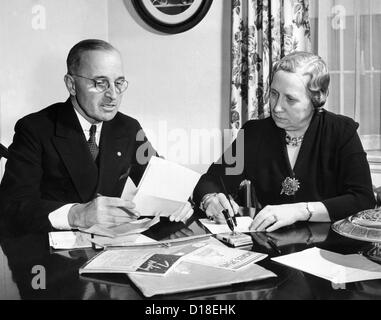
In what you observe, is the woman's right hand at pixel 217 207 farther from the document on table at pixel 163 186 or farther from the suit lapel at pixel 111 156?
the suit lapel at pixel 111 156

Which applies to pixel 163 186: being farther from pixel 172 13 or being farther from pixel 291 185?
pixel 172 13

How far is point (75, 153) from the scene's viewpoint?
182 centimetres

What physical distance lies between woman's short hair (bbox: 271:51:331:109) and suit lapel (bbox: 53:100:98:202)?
0.87 meters

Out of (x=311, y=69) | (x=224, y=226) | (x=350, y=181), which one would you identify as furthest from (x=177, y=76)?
(x=224, y=226)

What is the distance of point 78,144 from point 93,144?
0.08 meters

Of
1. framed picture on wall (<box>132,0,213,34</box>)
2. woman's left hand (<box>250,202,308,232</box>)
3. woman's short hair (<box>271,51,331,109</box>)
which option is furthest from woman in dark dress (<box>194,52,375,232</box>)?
framed picture on wall (<box>132,0,213,34</box>)

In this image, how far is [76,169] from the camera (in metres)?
1.82

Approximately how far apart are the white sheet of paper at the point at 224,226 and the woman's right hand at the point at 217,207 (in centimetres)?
3

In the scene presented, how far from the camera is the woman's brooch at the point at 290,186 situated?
192 centimetres

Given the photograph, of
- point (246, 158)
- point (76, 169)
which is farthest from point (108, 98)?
point (246, 158)

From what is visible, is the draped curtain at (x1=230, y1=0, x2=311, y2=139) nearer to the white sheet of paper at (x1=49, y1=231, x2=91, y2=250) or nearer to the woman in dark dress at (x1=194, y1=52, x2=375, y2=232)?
the woman in dark dress at (x1=194, y1=52, x2=375, y2=232)

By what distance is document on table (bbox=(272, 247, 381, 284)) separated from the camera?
1.00 m
